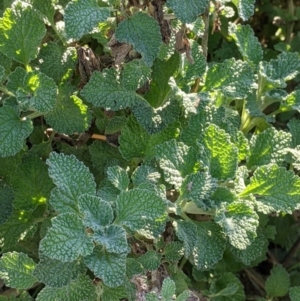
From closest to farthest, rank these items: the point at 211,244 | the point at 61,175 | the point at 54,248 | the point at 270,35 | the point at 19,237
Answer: the point at 54,248, the point at 61,175, the point at 211,244, the point at 19,237, the point at 270,35

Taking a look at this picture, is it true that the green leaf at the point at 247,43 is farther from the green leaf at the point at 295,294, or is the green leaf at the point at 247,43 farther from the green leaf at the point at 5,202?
the green leaf at the point at 5,202

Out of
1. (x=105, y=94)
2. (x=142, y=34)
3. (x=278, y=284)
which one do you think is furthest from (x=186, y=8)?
(x=278, y=284)

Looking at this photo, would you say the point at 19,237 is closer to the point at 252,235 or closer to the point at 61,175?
the point at 61,175

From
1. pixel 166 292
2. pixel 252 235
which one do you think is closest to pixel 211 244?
pixel 252 235

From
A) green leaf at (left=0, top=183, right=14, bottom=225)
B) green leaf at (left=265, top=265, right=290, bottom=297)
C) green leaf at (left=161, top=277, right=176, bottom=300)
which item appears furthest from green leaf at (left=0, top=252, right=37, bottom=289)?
green leaf at (left=265, top=265, right=290, bottom=297)

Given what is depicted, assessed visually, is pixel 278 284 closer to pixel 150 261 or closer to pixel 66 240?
pixel 150 261

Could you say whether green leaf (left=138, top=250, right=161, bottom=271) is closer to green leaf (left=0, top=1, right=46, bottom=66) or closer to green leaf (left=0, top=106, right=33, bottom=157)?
green leaf (left=0, top=106, right=33, bottom=157)
